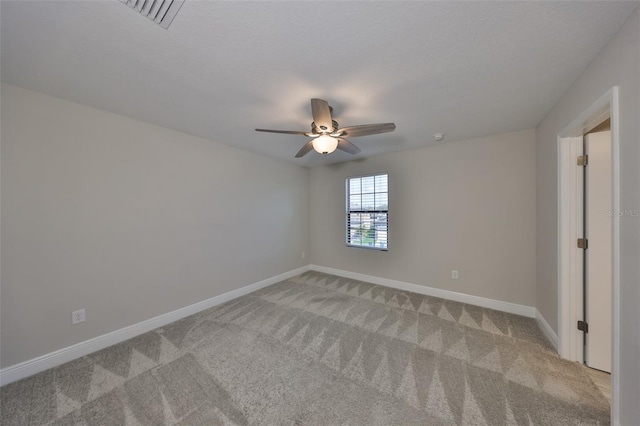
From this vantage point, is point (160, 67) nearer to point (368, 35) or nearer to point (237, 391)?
point (368, 35)

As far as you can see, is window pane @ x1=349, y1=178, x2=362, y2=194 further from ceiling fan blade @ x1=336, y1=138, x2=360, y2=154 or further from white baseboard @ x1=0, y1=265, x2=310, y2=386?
white baseboard @ x1=0, y1=265, x2=310, y2=386

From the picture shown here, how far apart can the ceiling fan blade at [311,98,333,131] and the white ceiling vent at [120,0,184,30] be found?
890 millimetres

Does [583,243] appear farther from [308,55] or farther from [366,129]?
[308,55]

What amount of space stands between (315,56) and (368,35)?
35 cm

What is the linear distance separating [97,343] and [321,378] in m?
2.23

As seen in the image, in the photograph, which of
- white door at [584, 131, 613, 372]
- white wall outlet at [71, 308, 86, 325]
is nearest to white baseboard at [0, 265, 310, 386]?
white wall outlet at [71, 308, 86, 325]

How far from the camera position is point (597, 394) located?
1.56 metres

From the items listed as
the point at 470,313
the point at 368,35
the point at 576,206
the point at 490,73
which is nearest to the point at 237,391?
the point at 368,35

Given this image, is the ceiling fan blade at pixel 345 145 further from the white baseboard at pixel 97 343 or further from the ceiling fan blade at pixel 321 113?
the white baseboard at pixel 97 343

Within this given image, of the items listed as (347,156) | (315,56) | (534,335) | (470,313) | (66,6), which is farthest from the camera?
(347,156)

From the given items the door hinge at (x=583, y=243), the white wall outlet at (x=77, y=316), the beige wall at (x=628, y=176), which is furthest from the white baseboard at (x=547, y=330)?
the white wall outlet at (x=77, y=316)

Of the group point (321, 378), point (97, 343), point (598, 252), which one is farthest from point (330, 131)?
point (97, 343)

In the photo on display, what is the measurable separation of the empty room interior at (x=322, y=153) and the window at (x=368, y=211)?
78 centimetres

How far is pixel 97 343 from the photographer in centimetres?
211
